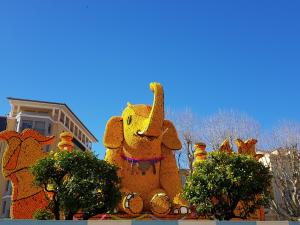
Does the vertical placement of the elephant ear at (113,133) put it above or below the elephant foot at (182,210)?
above

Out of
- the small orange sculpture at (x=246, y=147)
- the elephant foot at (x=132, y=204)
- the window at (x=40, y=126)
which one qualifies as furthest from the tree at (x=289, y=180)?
the window at (x=40, y=126)

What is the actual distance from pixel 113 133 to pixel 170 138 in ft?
8.17

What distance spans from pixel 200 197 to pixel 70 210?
Answer: 4559mm

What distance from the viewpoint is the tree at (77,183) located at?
12109 millimetres

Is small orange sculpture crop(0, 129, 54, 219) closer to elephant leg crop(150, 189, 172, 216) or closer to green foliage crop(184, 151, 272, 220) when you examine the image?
elephant leg crop(150, 189, 172, 216)

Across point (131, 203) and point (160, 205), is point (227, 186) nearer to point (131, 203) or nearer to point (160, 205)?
point (160, 205)

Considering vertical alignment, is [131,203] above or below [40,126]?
below

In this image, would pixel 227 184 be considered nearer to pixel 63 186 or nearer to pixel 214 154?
pixel 214 154

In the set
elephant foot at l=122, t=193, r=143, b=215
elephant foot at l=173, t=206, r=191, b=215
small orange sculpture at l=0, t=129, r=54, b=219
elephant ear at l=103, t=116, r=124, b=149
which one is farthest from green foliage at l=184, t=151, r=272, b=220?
small orange sculpture at l=0, t=129, r=54, b=219

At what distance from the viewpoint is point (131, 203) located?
555 inches

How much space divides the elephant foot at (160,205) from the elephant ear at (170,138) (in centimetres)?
245

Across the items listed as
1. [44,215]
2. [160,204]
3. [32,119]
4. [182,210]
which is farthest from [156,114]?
[32,119]

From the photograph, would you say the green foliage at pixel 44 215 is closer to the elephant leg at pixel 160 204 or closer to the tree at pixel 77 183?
the tree at pixel 77 183

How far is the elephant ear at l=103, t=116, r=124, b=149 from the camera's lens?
15689 mm
